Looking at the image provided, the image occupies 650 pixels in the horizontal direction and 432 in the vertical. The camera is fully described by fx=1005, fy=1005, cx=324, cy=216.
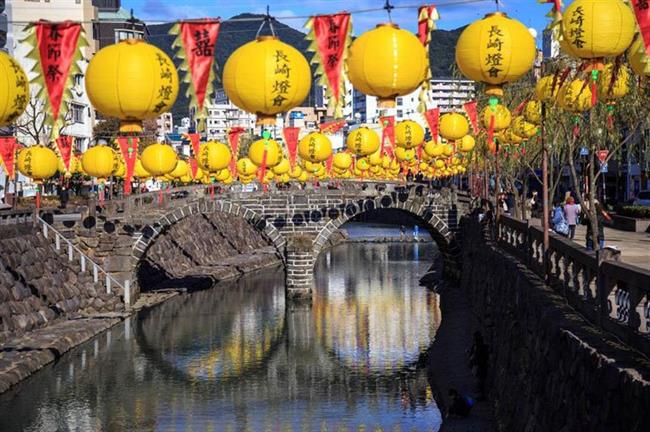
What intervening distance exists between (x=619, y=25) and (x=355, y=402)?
17.8m

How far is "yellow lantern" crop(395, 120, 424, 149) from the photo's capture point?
30297 mm

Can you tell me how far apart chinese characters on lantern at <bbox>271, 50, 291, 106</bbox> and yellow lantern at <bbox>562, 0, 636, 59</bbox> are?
152 inches

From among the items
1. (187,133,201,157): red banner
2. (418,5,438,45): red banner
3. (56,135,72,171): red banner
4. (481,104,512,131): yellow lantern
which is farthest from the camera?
(56,135,72,171): red banner

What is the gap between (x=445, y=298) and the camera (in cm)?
4606

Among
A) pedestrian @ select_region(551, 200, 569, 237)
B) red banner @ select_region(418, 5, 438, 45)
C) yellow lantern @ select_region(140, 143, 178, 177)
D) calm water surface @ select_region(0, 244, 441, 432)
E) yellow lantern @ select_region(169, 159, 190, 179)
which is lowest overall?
calm water surface @ select_region(0, 244, 441, 432)

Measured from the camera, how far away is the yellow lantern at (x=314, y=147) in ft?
98.3

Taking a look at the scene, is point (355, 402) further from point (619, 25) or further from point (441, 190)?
point (441, 190)

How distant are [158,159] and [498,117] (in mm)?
9582

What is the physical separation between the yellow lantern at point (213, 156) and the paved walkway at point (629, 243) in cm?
977

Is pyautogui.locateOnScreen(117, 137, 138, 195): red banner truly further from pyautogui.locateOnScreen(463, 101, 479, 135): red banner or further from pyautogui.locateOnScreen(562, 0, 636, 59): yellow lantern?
pyautogui.locateOnScreen(562, 0, 636, 59): yellow lantern

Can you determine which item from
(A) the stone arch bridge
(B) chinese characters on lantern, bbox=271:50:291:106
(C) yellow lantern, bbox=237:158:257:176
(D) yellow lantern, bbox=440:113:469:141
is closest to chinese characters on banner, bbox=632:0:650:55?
(B) chinese characters on lantern, bbox=271:50:291:106

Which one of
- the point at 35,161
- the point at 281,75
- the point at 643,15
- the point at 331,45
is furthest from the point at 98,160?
the point at 643,15

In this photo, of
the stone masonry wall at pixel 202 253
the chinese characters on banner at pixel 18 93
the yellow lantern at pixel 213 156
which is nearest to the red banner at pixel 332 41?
the chinese characters on banner at pixel 18 93

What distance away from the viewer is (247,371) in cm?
3394
